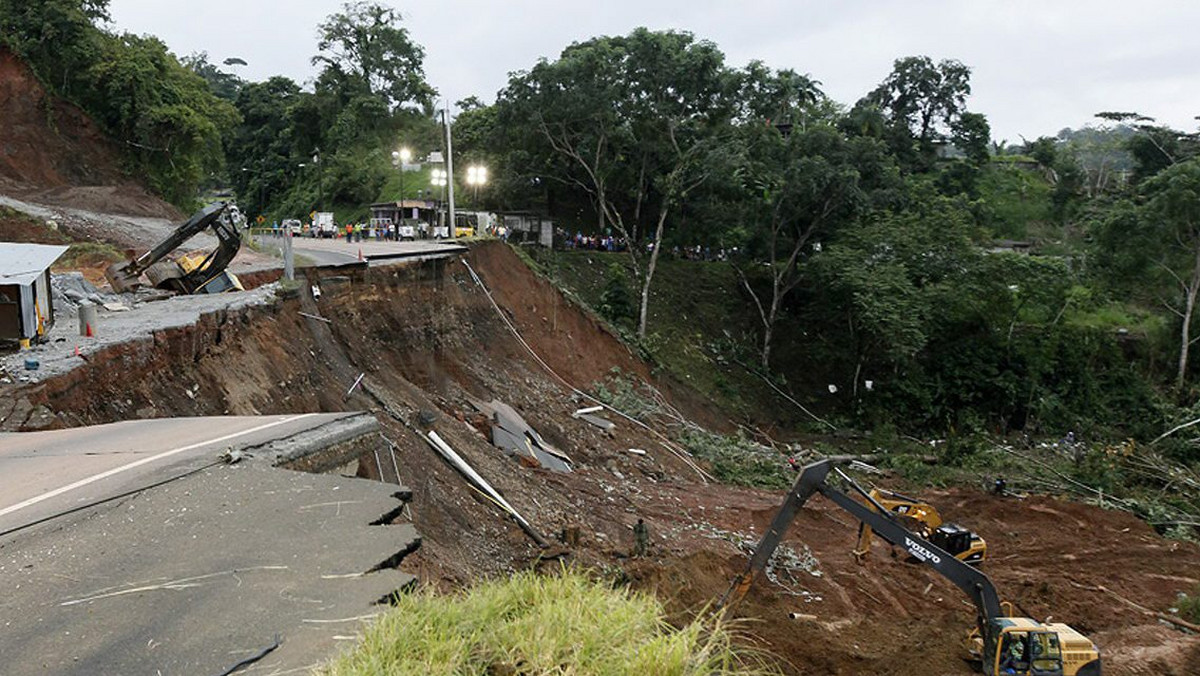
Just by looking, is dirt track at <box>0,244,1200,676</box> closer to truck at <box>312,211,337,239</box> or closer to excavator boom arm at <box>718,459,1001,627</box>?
excavator boom arm at <box>718,459,1001,627</box>

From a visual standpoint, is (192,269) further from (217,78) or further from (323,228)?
(217,78)

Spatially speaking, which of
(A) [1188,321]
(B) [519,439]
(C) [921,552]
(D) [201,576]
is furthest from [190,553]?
(A) [1188,321]

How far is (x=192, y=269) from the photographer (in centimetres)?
1583

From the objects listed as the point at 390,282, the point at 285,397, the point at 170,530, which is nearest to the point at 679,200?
the point at 390,282

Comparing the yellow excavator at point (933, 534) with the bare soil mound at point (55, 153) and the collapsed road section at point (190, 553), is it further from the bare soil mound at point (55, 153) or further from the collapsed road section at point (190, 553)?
the bare soil mound at point (55, 153)

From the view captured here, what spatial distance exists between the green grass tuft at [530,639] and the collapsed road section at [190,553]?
1.27ft

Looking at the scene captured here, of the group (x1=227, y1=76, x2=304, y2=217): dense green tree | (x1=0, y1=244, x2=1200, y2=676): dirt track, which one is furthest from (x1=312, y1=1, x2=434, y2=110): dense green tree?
(x1=0, y1=244, x2=1200, y2=676): dirt track

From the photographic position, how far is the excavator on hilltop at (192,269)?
15570 mm

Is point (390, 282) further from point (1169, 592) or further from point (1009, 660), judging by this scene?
point (1169, 592)

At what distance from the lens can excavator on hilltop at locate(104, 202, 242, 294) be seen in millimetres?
15570

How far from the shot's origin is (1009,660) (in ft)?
29.8

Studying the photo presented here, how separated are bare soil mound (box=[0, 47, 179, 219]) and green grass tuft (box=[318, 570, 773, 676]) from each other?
30571 millimetres

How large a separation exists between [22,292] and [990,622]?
534 inches

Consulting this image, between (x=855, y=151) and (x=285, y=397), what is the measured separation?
24.5m
